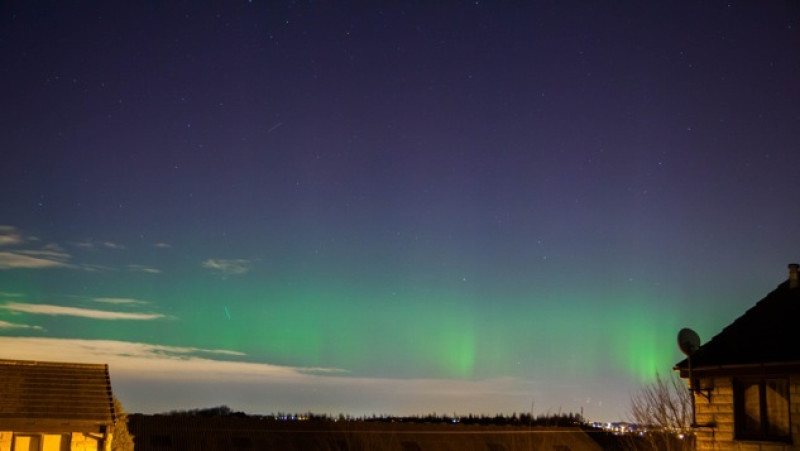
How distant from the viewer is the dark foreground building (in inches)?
2008

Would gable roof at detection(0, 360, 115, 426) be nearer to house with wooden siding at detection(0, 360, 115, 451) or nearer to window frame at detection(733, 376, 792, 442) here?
house with wooden siding at detection(0, 360, 115, 451)

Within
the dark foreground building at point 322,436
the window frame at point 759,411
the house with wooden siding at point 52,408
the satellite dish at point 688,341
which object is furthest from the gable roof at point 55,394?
the dark foreground building at point 322,436

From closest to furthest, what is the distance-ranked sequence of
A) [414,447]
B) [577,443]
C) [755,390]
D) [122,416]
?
[755,390] < [122,416] < [414,447] < [577,443]

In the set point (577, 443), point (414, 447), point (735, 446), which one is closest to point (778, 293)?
point (735, 446)

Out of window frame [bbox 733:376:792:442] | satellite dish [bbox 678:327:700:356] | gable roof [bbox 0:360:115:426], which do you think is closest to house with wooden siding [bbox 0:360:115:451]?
gable roof [bbox 0:360:115:426]

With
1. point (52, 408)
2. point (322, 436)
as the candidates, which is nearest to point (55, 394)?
point (52, 408)

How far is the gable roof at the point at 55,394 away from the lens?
21359mm

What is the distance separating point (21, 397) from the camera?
21750mm

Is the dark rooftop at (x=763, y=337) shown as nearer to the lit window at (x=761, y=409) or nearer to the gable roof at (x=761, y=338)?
the gable roof at (x=761, y=338)

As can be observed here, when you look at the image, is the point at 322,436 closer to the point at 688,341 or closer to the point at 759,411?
the point at 688,341

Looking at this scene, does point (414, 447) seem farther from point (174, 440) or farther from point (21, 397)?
point (21, 397)

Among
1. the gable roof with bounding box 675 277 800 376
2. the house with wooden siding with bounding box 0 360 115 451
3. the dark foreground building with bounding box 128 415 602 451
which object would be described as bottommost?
the dark foreground building with bounding box 128 415 602 451

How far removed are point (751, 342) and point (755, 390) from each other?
3.45 feet

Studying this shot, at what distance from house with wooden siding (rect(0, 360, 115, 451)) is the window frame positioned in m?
15.5
